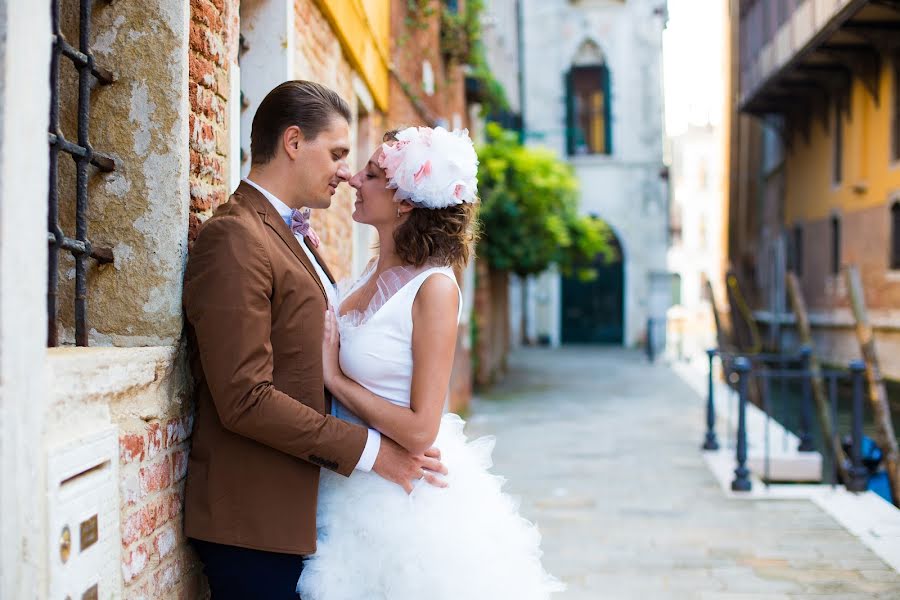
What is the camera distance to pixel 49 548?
1729 millimetres

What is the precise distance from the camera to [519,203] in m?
15.5

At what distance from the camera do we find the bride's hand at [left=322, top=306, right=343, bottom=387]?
2531mm

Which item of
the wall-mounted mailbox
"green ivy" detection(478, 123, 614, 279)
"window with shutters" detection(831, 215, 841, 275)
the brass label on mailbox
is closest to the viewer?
the wall-mounted mailbox

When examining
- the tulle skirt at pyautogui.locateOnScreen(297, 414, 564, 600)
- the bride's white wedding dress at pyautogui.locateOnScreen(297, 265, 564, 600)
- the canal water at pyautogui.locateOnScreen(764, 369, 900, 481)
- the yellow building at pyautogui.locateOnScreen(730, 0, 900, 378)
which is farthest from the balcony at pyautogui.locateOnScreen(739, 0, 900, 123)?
the tulle skirt at pyautogui.locateOnScreen(297, 414, 564, 600)

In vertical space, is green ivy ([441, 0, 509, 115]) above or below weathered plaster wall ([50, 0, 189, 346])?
above

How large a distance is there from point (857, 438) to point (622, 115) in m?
20.9

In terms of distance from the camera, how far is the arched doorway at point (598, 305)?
2791cm

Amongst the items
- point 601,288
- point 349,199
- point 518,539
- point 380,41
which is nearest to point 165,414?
point 518,539

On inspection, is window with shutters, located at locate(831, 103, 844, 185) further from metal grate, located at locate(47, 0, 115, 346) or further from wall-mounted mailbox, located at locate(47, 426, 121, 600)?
wall-mounted mailbox, located at locate(47, 426, 121, 600)

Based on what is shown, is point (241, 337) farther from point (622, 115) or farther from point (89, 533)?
point (622, 115)

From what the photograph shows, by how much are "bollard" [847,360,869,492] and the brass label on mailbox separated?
20.2 feet

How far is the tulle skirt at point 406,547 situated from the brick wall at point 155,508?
0.33m

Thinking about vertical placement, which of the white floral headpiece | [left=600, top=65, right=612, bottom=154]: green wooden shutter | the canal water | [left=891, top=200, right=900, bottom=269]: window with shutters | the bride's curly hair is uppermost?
[left=600, top=65, right=612, bottom=154]: green wooden shutter

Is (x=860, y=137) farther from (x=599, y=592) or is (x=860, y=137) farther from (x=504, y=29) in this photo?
(x=599, y=592)
